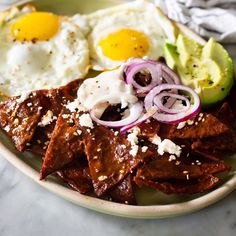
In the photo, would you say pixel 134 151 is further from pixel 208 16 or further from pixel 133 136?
pixel 208 16

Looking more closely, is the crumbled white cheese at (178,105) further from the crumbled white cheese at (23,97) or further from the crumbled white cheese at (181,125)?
the crumbled white cheese at (23,97)

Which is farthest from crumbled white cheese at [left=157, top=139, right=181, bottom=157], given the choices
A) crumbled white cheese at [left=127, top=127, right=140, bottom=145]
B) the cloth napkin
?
the cloth napkin

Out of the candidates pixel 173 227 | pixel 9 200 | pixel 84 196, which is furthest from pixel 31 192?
pixel 173 227

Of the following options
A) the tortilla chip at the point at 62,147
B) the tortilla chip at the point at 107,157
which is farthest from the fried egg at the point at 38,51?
the tortilla chip at the point at 107,157

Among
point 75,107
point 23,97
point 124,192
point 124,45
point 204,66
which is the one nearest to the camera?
point 124,192

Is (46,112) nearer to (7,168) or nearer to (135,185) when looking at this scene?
(7,168)

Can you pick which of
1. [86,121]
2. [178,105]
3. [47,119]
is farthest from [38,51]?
[178,105]

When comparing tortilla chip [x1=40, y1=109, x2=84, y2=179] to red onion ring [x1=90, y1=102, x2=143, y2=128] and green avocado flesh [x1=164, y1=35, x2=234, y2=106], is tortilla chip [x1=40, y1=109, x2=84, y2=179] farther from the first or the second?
green avocado flesh [x1=164, y1=35, x2=234, y2=106]
